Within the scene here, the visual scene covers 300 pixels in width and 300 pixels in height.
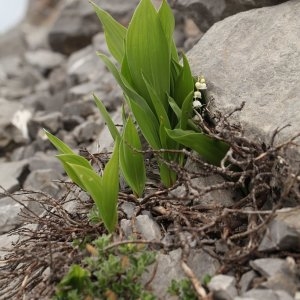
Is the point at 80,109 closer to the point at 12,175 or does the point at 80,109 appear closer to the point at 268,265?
the point at 12,175

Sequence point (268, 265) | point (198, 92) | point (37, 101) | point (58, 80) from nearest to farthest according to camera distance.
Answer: point (268, 265) < point (198, 92) < point (37, 101) < point (58, 80)

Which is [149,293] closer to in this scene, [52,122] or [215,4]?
[215,4]

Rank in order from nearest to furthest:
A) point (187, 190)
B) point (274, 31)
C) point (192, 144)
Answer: point (187, 190) < point (192, 144) < point (274, 31)

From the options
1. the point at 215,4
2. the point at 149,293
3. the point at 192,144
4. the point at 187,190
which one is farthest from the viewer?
the point at 215,4

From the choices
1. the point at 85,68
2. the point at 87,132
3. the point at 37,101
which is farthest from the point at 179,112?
the point at 85,68

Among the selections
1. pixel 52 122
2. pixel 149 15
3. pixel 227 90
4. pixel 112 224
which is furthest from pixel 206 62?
pixel 52 122

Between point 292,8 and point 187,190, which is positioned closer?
point 187,190

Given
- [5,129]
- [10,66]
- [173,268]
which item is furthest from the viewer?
[10,66]
